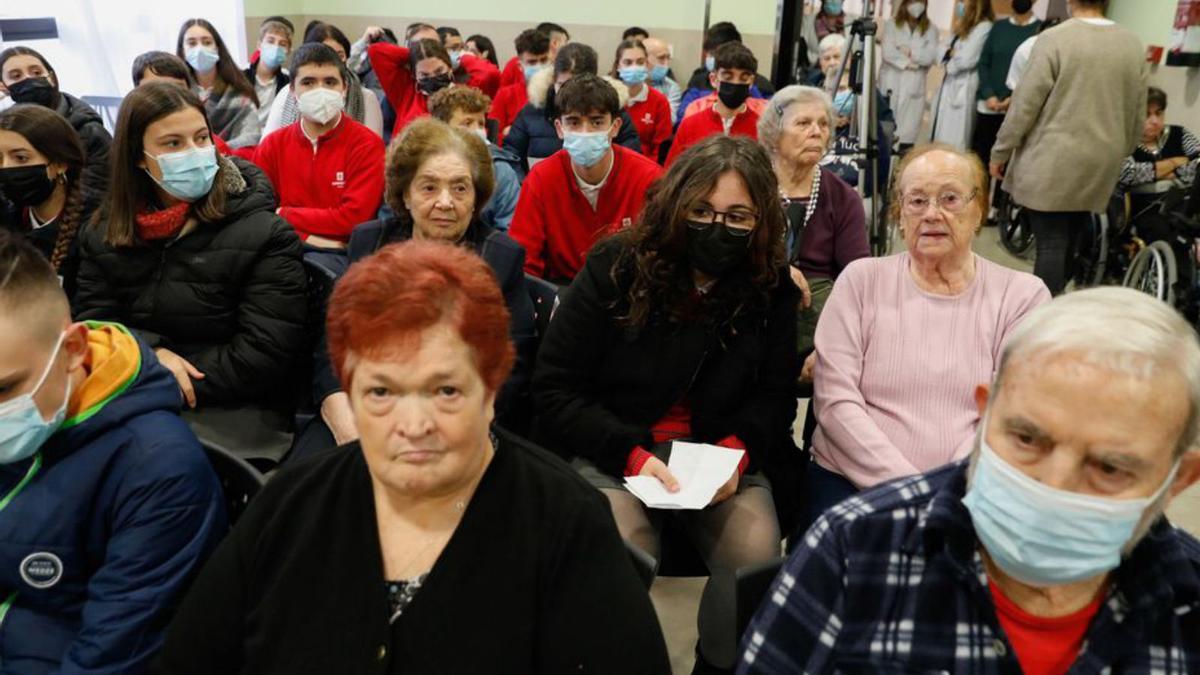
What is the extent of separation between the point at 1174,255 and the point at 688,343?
3.13 m

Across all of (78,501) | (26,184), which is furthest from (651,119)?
(78,501)

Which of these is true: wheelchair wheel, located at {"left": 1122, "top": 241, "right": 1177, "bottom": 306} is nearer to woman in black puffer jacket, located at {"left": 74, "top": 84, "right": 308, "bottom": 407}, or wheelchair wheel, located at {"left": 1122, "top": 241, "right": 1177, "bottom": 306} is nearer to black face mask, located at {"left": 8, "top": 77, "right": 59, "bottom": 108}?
woman in black puffer jacket, located at {"left": 74, "top": 84, "right": 308, "bottom": 407}

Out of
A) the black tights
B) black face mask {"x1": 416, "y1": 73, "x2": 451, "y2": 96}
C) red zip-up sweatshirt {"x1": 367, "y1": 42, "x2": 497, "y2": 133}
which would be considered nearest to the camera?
the black tights

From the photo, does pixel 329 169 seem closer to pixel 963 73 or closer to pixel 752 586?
pixel 752 586

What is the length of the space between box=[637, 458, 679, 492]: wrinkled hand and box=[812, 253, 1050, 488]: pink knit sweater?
42cm

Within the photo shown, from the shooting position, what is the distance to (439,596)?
124cm

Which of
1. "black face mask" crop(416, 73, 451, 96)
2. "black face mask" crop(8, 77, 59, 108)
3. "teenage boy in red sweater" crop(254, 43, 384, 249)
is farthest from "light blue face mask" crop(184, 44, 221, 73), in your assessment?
"teenage boy in red sweater" crop(254, 43, 384, 249)

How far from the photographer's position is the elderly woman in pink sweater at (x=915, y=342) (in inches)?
83.2

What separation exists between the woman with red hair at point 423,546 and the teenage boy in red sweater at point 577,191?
6.84 feet

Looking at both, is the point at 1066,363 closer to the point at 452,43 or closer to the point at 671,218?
the point at 671,218

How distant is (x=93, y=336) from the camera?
5.14 ft

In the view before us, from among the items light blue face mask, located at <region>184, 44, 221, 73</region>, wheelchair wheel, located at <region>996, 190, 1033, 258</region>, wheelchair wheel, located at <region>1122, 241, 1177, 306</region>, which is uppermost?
light blue face mask, located at <region>184, 44, 221, 73</region>

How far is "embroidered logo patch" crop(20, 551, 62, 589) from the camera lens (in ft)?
4.75

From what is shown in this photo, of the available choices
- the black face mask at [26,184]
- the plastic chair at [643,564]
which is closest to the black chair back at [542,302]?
the plastic chair at [643,564]
